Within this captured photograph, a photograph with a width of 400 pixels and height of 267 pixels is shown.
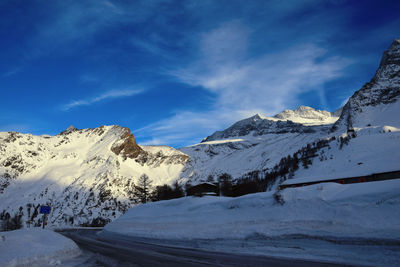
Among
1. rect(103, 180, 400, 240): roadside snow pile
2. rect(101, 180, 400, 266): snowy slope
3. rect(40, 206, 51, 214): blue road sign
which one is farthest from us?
rect(40, 206, 51, 214): blue road sign

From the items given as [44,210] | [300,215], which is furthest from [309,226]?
[44,210]

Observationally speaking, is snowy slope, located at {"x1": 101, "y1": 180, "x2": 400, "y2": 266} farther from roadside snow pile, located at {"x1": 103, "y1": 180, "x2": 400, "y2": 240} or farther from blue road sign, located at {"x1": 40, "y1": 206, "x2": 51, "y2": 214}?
blue road sign, located at {"x1": 40, "y1": 206, "x2": 51, "y2": 214}

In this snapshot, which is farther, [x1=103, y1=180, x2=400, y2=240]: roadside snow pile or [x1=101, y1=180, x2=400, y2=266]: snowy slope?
[x1=103, y1=180, x2=400, y2=240]: roadside snow pile

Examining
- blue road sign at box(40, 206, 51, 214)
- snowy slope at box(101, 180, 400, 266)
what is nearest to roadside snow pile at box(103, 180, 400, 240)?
snowy slope at box(101, 180, 400, 266)

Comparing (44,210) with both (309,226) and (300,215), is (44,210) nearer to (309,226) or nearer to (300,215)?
(300,215)

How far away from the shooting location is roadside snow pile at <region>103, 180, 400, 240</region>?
12.7 meters

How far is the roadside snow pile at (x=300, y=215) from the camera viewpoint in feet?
41.8

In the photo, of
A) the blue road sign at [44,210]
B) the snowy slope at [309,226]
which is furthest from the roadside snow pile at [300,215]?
the blue road sign at [44,210]

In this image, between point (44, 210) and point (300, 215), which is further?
point (44, 210)

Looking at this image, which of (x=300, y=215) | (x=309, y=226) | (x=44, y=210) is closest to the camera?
(x=309, y=226)

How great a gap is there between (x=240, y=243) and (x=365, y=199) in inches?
293

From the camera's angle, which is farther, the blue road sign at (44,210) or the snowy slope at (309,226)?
the blue road sign at (44,210)

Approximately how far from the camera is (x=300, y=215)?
15906mm

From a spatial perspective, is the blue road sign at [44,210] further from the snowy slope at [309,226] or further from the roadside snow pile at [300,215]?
the snowy slope at [309,226]
